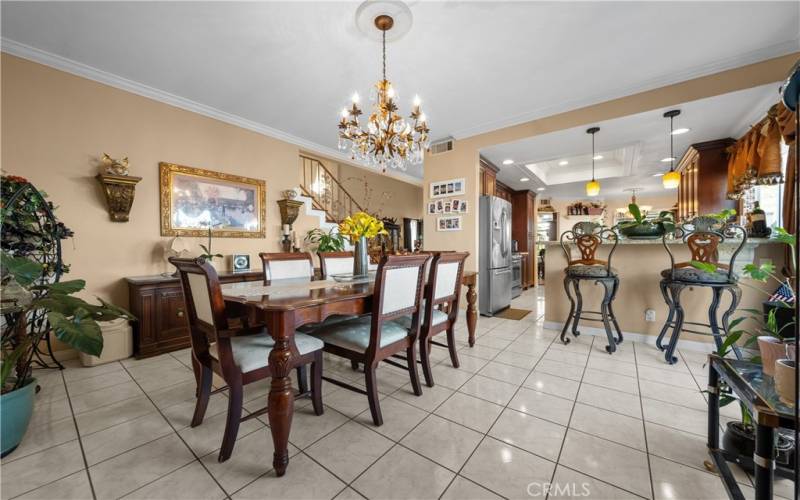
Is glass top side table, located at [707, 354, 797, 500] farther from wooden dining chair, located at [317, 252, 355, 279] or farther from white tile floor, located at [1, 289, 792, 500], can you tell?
wooden dining chair, located at [317, 252, 355, 279]

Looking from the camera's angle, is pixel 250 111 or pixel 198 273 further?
pixel 250 111

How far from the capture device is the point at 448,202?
4543 millimetres

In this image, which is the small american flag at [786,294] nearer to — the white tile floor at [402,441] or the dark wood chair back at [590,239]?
the white tile floor at [402,441]

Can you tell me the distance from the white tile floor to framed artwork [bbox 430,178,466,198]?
275cm

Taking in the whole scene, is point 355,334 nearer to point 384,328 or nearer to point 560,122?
point 384,328

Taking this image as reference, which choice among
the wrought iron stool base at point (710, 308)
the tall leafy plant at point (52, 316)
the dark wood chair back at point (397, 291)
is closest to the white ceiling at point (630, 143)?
the wrought iron stool base at point (710, 308)

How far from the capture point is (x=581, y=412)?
1.80 meters

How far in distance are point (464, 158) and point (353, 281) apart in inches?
120

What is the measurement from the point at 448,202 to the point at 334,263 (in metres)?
2.34

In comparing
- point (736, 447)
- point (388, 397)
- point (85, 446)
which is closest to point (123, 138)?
point (85, 446)

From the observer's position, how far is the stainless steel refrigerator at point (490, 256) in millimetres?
4348

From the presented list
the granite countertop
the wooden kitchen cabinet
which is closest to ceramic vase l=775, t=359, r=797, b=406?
the granite countertop

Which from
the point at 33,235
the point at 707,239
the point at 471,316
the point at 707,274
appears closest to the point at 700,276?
the point at 707,274

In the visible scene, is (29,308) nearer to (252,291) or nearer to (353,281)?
(252,291)
